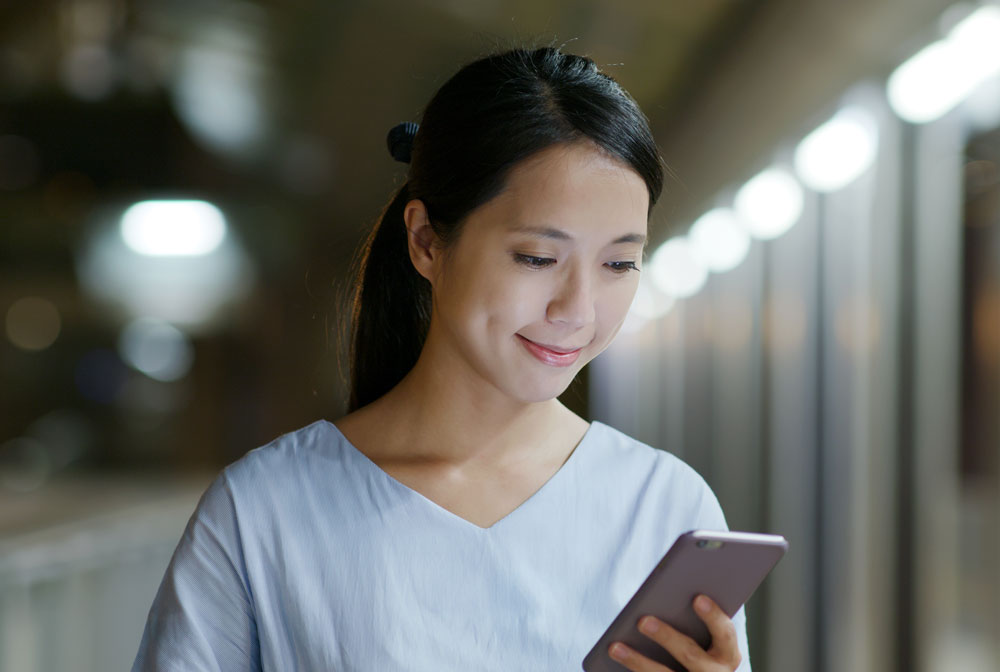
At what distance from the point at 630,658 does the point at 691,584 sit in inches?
4.5

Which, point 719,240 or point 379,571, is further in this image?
point 719,240

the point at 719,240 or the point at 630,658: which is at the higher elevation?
the point at 719,240

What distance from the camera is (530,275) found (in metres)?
1.21

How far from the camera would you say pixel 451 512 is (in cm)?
136

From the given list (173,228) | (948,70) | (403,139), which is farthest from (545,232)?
(173,228)

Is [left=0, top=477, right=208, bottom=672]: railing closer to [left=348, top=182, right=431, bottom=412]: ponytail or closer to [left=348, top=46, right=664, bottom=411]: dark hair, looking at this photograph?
[left=348, top=182, right=431, bottom=412]: ponytail

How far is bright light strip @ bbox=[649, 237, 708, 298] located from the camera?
7.90 m

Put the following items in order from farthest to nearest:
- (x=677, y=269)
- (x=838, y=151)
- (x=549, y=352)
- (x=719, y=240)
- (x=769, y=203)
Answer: (x=677, y=269) < (x=719, y=240) < (x=769, y=203) < (x=838, y=151) < (x=549, y=352)

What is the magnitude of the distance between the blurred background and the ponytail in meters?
0.17

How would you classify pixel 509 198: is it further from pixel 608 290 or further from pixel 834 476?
pixel 834 476

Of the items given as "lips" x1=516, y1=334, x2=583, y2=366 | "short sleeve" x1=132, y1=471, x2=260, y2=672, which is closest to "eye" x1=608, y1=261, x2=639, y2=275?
"lips" x1=516, y1=334, x2=583, y2=366

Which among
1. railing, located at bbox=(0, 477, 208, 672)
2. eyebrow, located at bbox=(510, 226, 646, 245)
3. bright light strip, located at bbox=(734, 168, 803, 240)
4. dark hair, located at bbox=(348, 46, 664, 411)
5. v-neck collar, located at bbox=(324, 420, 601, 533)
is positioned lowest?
railing, located at bbox=(0, 477, 208, 672)

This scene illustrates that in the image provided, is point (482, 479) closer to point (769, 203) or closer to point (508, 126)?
point (508, 126)

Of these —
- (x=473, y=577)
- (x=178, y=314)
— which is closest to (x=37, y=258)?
(x=178, y=314)
